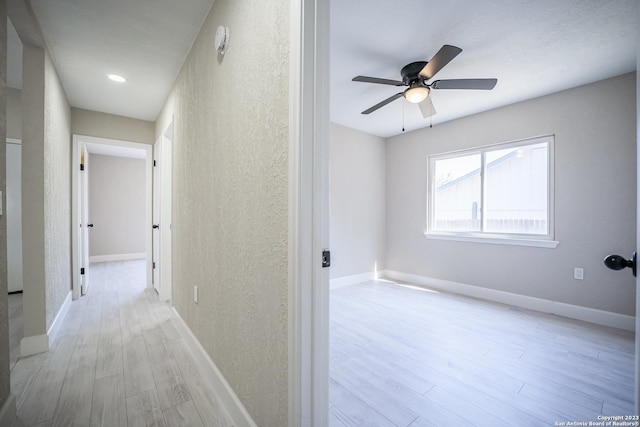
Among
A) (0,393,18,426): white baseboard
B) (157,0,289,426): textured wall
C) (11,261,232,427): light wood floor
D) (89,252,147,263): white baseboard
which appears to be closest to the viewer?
(157,0,289,426): textured wall

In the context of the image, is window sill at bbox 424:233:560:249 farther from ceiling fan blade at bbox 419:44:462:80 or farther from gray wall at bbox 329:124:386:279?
ceiling fan blade at bbox 419:44:462:80

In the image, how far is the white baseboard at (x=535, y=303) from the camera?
2.60 metres

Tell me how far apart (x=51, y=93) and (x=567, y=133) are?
200 inches

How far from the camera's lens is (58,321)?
7.96 feet

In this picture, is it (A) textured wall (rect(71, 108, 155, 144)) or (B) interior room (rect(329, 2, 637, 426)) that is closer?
(B) interior room (rect(329, 2, 637, 426))

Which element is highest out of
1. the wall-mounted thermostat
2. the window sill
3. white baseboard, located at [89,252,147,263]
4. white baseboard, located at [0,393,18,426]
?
the wall-mounted thermostat

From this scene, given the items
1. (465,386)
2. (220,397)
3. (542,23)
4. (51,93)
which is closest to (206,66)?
(51,93)

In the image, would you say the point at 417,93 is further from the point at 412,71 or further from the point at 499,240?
the point at 499,240

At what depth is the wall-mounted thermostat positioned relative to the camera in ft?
4.94

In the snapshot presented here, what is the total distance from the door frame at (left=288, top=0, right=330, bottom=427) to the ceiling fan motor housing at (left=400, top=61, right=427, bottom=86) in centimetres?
174

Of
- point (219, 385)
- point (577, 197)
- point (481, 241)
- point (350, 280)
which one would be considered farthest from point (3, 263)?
point (577, 197)

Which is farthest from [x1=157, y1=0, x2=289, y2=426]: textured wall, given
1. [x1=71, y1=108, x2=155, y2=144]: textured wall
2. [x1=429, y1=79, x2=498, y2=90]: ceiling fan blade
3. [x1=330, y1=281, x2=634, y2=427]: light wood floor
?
[x1=71, y1=108, x2=155, y2=144]: textured wall

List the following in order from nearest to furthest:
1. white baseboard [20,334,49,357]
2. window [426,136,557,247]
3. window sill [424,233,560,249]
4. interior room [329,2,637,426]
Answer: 1. interior room [329,2,637,426]
2. white baseboard [20,334,49,357]
3. window sill [424,233,560,249]
4. window [426,136,557,247]

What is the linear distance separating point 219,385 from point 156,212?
2.77m
